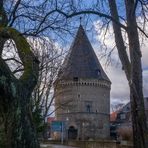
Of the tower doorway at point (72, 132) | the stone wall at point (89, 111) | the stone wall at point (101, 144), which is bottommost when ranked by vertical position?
the stone wall at point (101, 144)

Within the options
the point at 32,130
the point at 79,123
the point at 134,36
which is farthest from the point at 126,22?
the point at 79,123

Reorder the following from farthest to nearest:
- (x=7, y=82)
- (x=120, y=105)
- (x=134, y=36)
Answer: (x=120, y=105) < (x=134, y=36) < (x=7, y=82)

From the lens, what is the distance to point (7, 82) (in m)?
5.66

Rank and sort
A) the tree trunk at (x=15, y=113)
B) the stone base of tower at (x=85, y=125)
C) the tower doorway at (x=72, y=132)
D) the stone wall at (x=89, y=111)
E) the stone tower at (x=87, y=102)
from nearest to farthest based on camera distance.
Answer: the tree trunk at (x=15, y=113), the stone base of tower at (x=85, y=125), the tower doorway at (x=72, y=132), the stone tower at (x=87, y=102), the stone wall at (x=89, y=111)

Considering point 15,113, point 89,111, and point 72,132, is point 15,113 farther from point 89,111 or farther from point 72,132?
point 89,111

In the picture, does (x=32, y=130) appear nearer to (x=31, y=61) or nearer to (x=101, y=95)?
(x=31, y=61)

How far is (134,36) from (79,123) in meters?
57.6

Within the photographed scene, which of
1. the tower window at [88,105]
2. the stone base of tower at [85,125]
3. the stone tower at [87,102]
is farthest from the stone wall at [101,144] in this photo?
the tower window at [88,105]

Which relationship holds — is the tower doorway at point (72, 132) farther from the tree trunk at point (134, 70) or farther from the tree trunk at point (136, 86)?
the tree trunk at point (136, 86)

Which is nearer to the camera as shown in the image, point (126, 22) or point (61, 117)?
point (126, 22)

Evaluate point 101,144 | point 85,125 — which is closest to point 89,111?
point 85,125

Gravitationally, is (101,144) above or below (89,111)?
below

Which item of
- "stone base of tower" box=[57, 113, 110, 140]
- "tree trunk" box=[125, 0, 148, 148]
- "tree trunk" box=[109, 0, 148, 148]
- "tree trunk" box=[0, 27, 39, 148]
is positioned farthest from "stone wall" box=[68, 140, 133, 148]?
"tree trunk" box=[0, 27, 39, 148]

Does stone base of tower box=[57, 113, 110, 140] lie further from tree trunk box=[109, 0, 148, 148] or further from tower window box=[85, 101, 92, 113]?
tree trunk box=[109, 0, 148, 148]
